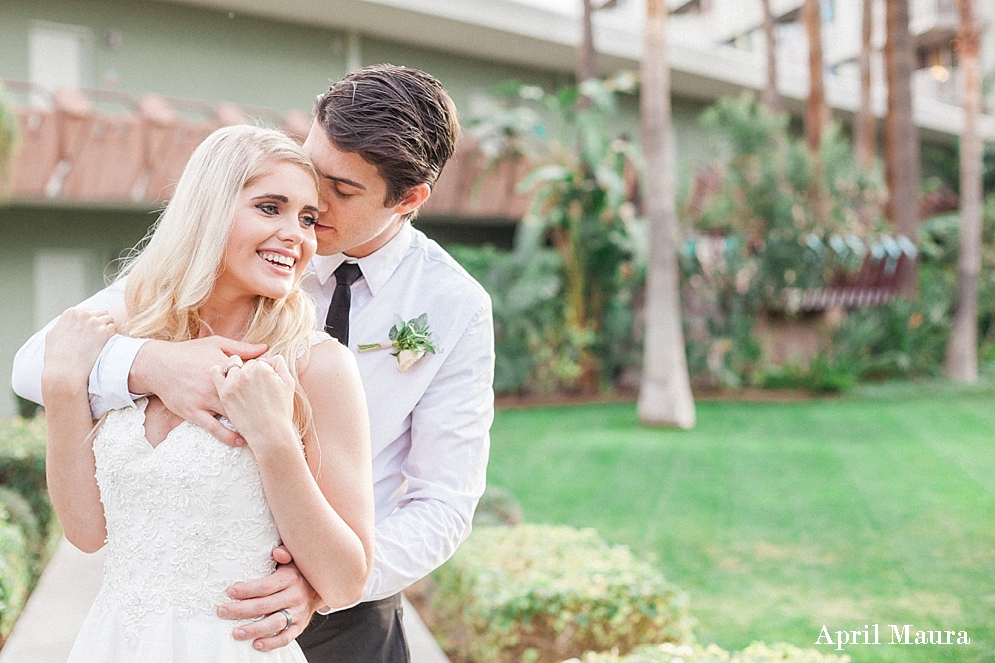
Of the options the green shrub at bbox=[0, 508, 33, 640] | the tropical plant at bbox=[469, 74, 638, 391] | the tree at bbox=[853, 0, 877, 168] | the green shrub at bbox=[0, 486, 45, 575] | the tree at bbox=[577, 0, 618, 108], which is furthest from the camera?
the tree at bbox=[853, 0, 877, 168]

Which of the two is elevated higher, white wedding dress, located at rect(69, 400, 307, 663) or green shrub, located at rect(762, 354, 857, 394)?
white wedding dress, located at rect(69, 400, 307, 663)

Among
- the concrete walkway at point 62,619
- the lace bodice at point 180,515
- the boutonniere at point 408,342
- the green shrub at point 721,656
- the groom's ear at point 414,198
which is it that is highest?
the groom's ear at point 414,198

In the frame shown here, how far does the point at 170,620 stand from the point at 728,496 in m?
7.05

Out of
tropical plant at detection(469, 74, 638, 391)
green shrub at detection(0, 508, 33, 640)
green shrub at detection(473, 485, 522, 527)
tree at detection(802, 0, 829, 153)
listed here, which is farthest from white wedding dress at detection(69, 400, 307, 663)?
tree at detection(802, 0, 829, 153)

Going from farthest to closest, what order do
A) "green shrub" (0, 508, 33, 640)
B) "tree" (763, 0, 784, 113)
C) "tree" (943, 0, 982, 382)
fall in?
"tree" (763, 0, 784, 113), "tree" (943, 0, 982, 382), "green shrub" (0, 508, 33, 640)

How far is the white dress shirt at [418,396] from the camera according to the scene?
6.64 feet

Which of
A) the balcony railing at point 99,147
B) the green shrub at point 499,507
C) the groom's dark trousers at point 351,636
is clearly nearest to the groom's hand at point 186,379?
the groom's dark trousers at point 351,636

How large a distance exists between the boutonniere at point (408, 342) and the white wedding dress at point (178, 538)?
1.63 feet

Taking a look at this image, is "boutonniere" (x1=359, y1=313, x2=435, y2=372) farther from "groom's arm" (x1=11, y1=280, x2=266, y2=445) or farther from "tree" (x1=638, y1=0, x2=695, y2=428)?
"tree" (x1=638, y1=0, x2=695, y2=428)

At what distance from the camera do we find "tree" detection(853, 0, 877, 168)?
21219 millimetres

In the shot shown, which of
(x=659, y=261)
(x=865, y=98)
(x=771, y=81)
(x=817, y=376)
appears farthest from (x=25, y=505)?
(x=865, y=98)

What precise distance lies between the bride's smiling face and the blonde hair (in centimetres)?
2

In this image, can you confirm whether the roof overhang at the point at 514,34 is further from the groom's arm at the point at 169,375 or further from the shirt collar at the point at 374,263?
the groom's arm at the point at 169,375

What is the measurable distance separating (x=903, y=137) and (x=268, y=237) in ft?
59.0
